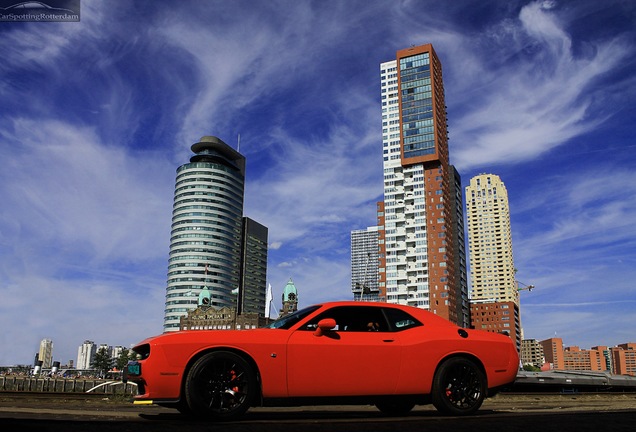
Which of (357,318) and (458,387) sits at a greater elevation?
(357,318)

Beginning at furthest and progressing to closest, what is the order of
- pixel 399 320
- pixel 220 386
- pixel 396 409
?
pixel 396 409
pixel 399 320
pixel 220 386

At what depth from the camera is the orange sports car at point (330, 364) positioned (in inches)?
215

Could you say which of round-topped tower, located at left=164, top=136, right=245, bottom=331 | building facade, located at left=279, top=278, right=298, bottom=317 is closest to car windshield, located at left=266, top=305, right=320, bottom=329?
building facade, located at left=279, top=278, right=298, bottom=317

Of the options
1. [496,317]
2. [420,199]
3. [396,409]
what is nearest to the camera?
[396,409]

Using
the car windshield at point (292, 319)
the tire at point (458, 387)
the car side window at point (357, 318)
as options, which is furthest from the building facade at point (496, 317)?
the car windshield at point (292, 319)

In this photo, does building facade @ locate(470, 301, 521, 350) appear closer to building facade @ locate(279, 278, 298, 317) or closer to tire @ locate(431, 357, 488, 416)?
building facade @ locate(279, 278, 298, 317)

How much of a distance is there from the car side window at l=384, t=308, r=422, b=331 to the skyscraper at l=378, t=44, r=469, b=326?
12809 centimetres

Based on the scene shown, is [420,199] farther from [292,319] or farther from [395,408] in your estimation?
[292,319]

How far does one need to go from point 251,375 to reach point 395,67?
168 meters

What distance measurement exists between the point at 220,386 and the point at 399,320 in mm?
→ 2502

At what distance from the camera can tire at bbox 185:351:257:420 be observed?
5344 millimetres

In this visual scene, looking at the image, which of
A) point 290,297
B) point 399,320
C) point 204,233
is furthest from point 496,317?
point 399,320

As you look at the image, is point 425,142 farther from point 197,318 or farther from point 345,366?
point 345,366

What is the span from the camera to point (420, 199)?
142375 millimetres
